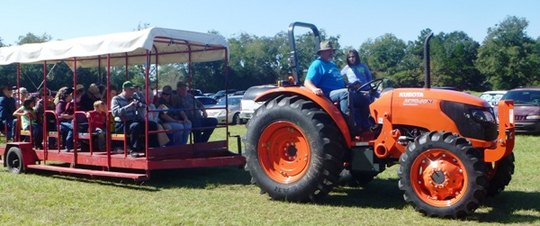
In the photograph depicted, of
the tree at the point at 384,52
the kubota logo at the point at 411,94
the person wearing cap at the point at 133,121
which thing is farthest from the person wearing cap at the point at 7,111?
the tree at the point at 384,52

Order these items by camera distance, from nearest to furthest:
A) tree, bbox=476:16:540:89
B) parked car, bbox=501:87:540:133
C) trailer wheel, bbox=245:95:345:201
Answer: trailer wheel, bbox=245:95:345:201
parked car, bbox=501:87:540:133
tree, bbox=476:16:540:89

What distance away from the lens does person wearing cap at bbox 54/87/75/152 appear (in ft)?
35.0

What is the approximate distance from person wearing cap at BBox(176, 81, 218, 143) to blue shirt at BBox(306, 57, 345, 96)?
3010 millimetres

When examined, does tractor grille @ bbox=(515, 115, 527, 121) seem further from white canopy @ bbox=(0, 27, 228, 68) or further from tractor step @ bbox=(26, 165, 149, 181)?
tractor step @ bbox=(26, 165, 149, 181)

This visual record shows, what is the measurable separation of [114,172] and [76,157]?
3.50 feet

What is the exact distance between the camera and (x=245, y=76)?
78938mm

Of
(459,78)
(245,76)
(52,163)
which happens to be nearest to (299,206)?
(52,163)

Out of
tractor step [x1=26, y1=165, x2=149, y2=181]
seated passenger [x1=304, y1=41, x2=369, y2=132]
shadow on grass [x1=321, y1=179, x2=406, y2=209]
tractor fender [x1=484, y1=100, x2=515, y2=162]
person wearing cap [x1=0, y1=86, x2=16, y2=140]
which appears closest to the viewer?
tractor fender [x1=484, y1=100, x2=515, y2=162]

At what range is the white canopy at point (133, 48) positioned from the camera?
903 centimetres

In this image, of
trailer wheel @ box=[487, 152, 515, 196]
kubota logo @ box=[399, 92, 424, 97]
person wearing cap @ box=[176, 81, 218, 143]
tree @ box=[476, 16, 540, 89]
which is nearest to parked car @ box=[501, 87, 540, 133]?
person wearing cap @ box=[176, 81, 218, 143]

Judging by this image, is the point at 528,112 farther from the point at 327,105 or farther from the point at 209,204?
the point at 209,204

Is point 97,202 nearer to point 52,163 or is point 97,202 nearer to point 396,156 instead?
point 396,156

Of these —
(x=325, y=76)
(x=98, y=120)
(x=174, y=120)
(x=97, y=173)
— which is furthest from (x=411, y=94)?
(x=98, y=120)

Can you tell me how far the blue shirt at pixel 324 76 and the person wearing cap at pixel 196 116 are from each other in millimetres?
3010
